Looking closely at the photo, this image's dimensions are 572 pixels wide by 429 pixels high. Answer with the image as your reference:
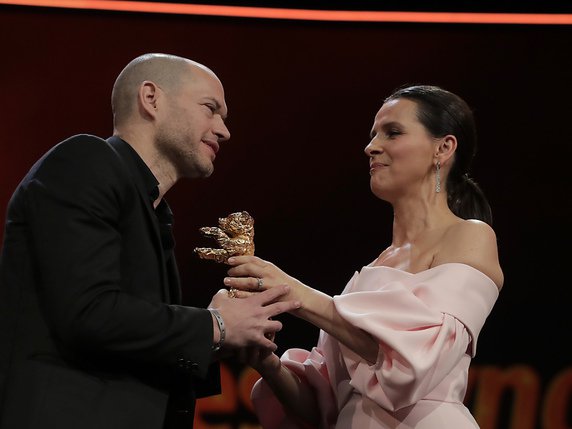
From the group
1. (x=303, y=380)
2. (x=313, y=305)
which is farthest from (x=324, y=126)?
(x=313, y=305)

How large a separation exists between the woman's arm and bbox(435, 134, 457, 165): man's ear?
556mm

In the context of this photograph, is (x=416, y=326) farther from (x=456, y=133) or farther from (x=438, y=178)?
(x=456, y=133)

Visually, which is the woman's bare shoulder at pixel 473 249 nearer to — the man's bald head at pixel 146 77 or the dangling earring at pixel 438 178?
the dangling earring at pixel 438 178

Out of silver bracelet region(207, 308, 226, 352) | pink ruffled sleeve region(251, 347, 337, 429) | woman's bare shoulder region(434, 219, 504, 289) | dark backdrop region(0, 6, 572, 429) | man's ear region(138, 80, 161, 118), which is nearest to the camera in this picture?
silver bracelet region(207, 308, 226, 352)

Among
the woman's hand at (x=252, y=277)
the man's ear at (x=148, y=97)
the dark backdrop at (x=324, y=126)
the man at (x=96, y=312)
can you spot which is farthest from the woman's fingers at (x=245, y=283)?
the dark backdrop at (x=324, y=126)

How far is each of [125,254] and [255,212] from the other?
217 centimetres

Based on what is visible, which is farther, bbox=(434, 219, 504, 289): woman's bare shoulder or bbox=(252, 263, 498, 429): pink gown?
bbox=(434, 219, 504, 289): woman's bare shoulder

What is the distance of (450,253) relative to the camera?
2.21 metres

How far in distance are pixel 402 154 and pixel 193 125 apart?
659mm

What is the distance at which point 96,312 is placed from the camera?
157cm

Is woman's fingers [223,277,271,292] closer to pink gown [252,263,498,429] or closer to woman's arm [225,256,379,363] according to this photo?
woman's arm [225,256,379,363]

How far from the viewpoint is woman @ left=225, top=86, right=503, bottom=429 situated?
204cm

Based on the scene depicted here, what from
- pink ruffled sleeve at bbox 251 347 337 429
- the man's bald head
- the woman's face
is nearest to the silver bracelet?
→ the man's bald head

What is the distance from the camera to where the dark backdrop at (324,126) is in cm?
383
